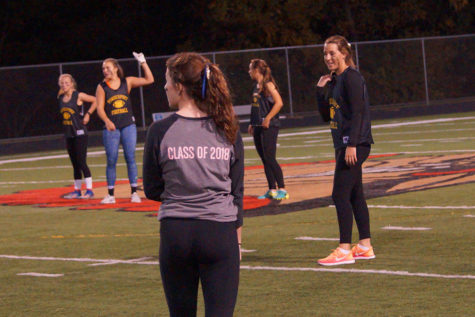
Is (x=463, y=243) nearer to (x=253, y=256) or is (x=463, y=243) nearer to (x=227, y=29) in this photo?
(x=253, y=256)

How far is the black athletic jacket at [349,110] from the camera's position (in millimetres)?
9016

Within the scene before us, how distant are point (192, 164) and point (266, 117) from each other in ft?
28.0

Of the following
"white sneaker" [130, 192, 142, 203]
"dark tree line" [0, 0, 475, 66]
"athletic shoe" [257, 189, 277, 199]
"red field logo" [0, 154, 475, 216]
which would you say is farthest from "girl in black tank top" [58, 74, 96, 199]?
"dark tree line" [0, 0, 475, 66]

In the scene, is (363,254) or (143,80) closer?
(363,254)

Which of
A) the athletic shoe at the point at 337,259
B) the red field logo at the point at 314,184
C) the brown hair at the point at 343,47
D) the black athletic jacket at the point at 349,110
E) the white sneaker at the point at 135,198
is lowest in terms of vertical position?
the red field logo at the point at 314,184

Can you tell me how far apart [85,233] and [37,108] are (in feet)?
65.7

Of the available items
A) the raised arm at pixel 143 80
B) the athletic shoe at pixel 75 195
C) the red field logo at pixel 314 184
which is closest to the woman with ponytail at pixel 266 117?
the red field logo at pixel 314 184

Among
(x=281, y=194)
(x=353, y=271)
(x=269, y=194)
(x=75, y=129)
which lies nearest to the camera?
(x=353, y=271)

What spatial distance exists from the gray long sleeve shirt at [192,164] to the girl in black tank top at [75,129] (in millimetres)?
10580

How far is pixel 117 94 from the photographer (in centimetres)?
1423

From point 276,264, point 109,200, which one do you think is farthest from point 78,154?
point 276,264

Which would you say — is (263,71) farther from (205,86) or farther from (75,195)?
(205,86)

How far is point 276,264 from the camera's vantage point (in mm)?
9367

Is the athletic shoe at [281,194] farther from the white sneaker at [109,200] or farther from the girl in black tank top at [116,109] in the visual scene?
the white sneaker at [109,200]
